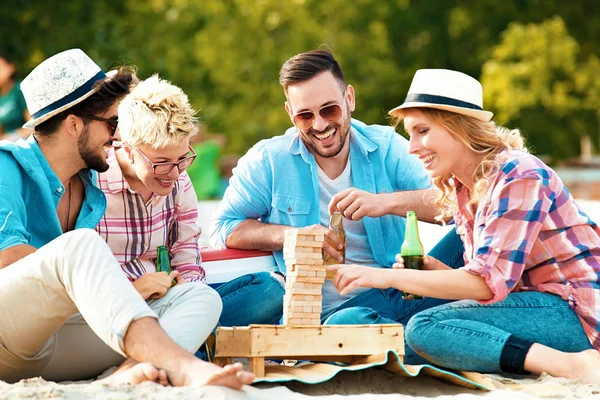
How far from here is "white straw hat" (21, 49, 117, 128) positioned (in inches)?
195

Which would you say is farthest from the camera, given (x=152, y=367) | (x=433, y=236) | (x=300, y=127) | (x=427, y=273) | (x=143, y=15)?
(x=143, y=15)

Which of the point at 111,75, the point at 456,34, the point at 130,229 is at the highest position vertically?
the point at 456,34

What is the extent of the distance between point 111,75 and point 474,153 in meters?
1.84

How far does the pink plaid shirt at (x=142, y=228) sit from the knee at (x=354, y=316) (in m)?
0.78

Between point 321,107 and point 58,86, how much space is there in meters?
1.55

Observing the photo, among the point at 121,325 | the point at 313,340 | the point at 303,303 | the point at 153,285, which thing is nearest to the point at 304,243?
the point at 303,303

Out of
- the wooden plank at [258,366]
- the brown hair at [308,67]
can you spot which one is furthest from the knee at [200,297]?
the brown hair at [308,67]

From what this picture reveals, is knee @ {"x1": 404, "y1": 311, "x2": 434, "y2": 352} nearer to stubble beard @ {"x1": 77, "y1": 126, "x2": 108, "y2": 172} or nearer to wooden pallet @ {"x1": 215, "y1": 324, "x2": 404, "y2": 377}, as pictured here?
wooden pallet @ {"x1": 215, "y1": 324, "x2": 404, "y2": 377}

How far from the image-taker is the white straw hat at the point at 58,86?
4.96m

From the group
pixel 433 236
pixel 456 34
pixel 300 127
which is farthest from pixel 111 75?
pixel 456 34

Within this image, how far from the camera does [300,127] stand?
5953 millimetres

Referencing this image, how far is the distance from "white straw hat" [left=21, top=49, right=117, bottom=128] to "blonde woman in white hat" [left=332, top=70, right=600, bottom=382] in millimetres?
1497

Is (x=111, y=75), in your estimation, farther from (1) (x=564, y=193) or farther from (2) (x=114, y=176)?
(1) (x=564, y=193)

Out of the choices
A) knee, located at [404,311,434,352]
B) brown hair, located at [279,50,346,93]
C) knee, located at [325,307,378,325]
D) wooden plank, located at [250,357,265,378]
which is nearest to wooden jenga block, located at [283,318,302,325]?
wooden plank, located at [250,357,265,378]
